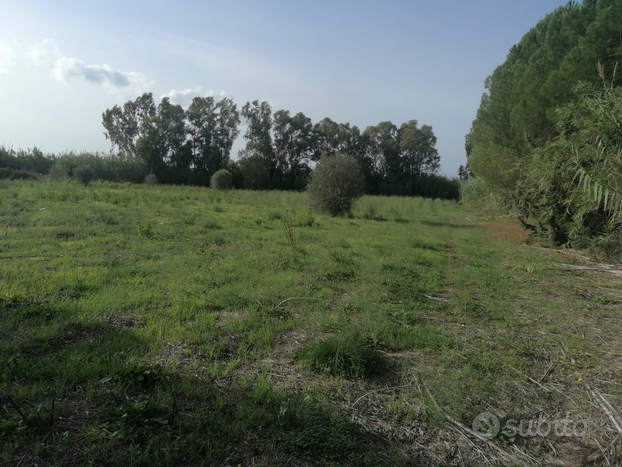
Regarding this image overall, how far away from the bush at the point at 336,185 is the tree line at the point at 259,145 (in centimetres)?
2621

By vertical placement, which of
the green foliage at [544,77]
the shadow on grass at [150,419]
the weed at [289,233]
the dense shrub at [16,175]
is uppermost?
the green foliage at [544,77]

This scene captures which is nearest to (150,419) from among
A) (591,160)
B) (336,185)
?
(591,160)

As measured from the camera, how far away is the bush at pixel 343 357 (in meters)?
3.87

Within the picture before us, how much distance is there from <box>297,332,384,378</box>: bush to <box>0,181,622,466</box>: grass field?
0.02 m

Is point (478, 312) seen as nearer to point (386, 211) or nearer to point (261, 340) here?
point (261, 340)

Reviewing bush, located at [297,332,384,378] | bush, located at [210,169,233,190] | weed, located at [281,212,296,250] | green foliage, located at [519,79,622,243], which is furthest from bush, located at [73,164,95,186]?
bush, located at [297,332,384,378]

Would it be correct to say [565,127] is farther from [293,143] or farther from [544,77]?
[293,143]

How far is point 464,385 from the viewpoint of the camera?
146 inches

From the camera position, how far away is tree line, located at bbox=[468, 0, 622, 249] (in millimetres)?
6444

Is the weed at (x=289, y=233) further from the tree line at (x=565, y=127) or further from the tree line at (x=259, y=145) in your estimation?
the tree line at (x=259, y=145)

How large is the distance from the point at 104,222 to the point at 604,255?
43.0 feet

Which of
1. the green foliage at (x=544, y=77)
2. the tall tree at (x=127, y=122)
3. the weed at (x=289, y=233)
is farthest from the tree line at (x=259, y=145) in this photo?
the weed at (x=289, y=233)

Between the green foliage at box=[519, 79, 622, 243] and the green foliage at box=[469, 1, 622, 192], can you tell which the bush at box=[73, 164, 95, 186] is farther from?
the green foliage at box=[519, 79, 622, 243]

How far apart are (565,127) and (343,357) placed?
334 inches
